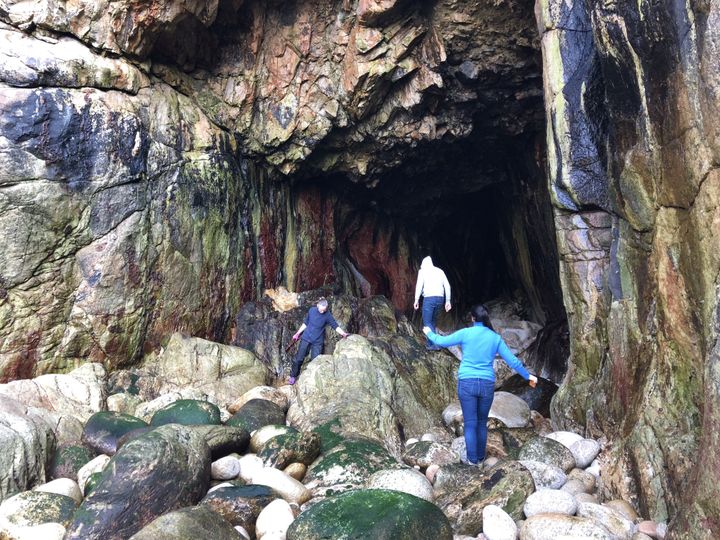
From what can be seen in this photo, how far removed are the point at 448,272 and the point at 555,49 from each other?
12.8 m

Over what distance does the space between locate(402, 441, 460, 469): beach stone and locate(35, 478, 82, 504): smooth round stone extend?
3.50 meters

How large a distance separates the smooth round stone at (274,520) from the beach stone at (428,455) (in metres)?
2.11

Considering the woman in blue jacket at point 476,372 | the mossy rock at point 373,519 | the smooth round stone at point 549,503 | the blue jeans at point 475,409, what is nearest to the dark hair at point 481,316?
the woman in blue jacket at point 476,372

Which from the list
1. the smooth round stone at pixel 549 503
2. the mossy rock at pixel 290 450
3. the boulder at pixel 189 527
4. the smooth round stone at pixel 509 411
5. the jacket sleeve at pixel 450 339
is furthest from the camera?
the smooth round stone at pixel 509 411

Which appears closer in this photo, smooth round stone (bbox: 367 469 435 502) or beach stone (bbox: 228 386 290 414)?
smooth round stone (bbox: 367 469 435 502)

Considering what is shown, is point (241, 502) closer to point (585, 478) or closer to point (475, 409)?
point (475, 409)

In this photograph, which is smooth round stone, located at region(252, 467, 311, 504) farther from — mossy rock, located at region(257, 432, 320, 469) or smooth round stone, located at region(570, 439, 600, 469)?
smooth round stone, located at region(570, 439, 600, 469)

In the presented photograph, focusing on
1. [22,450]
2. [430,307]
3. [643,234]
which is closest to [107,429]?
[22,450]

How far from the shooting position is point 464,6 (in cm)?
1152

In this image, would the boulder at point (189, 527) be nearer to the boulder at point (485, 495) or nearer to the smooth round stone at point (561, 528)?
the boulder at point (485, 495)

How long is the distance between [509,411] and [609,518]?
4174 mm

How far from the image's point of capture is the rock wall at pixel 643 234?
457 centimetres

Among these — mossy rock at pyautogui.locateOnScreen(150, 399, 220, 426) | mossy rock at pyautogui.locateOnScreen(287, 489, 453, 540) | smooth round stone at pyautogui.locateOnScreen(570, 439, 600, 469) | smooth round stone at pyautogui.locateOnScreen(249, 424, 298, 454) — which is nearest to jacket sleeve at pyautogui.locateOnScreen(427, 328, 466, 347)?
smooth round stone at pyautogui.locateOnScreen(570, 439, 600, 469)

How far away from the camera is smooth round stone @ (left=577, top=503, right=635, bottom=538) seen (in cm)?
457
